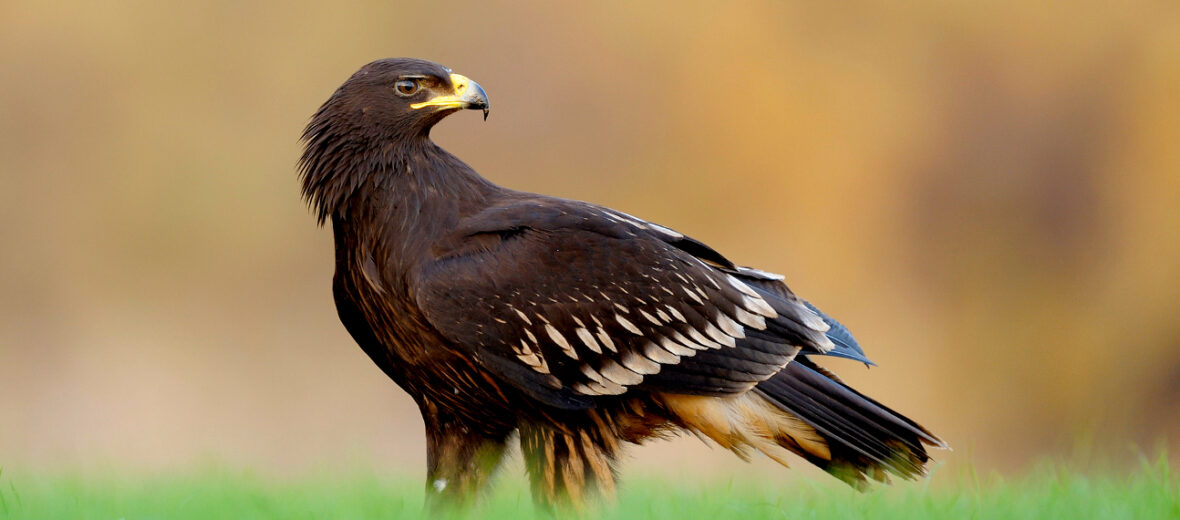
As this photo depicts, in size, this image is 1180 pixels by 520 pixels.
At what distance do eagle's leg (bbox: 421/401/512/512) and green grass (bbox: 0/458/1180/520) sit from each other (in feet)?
0.22

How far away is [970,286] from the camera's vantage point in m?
9.20

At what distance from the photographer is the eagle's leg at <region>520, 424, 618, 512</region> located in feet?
11.0

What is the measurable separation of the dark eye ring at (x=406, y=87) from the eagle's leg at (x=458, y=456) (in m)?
0.88

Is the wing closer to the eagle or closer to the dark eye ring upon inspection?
the eagle

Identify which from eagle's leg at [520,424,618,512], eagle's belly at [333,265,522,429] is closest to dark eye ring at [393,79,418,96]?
eagle's belly at [333,265,522,429]

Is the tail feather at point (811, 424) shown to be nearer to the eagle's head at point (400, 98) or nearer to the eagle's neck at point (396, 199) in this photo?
the eagle's neck at point (396, 199)

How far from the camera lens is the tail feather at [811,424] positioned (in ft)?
11.3

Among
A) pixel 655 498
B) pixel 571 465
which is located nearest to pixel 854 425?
pixel 655 498

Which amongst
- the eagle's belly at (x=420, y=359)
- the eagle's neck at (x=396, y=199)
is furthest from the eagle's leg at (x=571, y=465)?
the eagle's neck at (x=396, y=199)

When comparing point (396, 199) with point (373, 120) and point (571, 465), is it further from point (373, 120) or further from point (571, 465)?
point (571, 465)

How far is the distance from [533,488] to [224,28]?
20.7 feet

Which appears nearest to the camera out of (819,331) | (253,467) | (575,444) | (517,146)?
(575,444)

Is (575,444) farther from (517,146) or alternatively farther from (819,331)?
(517,146)

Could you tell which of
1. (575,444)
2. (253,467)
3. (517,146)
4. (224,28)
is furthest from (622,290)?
(224,28)
